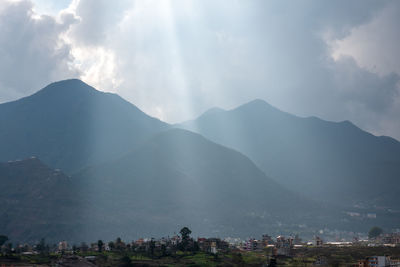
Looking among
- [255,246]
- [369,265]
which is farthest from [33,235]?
[369,265]

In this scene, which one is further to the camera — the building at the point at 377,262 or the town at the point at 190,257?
the town at the point at 190,257

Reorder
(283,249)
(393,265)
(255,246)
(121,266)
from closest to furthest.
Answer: (393,265)
(121,266)
(283,249)
(255,246)

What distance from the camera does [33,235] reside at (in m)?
193

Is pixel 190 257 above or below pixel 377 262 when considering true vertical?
below

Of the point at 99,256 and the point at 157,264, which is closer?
the point at 157,264

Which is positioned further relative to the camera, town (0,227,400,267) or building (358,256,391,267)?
town (0,227,400,267)

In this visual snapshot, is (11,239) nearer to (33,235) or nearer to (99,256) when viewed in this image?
(33,235)

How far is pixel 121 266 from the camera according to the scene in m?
89.4

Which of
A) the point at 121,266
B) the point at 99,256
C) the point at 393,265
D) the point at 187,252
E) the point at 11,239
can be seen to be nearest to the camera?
the point at 393,265

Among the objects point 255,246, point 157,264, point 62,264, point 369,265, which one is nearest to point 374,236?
point 255,246

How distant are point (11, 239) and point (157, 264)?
392 feet

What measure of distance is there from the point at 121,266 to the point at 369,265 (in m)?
44.9

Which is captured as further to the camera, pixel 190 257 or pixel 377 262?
pixel 190 257

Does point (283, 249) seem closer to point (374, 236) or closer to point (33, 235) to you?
point (374, 236)
